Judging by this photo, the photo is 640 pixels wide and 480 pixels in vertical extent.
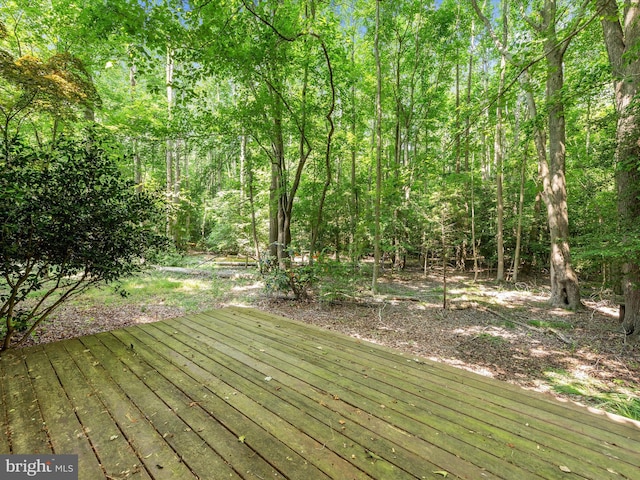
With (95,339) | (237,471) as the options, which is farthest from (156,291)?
(237,471)

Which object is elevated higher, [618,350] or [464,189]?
[464,189]

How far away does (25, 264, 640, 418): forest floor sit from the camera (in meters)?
3.37

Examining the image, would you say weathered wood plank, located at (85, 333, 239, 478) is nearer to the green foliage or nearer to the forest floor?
the forest floor

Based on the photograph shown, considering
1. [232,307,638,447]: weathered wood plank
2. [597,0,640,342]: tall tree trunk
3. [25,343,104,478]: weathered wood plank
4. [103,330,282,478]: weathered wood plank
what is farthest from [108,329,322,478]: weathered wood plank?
[597,0,640,342]: tall tree trunk

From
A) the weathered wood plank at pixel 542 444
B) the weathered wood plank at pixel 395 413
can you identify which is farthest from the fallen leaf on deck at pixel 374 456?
the weathered wood plank at pixel 542 444

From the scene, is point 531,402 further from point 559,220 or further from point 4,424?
point 559,220

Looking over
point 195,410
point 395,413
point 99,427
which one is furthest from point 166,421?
point 395,413

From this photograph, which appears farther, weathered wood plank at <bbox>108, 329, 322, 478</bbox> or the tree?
the tree

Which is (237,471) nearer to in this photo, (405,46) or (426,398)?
(426,398)

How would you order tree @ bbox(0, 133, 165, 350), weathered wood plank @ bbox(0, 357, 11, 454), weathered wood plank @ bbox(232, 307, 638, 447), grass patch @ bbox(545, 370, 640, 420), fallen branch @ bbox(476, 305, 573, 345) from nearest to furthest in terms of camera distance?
weathered wood plank @ bbox(0, 357, 11, 454) < weathered wood plank @ bbox(232, 307, 638, 447) < tree @ bbox(0, 133, 165, 350) < grass patch @ bbox(545, 370, 640, 420) < fallen branch @ bbox(476, 305, 573, 345)

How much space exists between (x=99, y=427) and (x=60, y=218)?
200cm

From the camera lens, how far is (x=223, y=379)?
216 cm

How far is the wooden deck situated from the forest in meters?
1.41

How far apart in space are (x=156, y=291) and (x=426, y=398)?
6.57 metres
